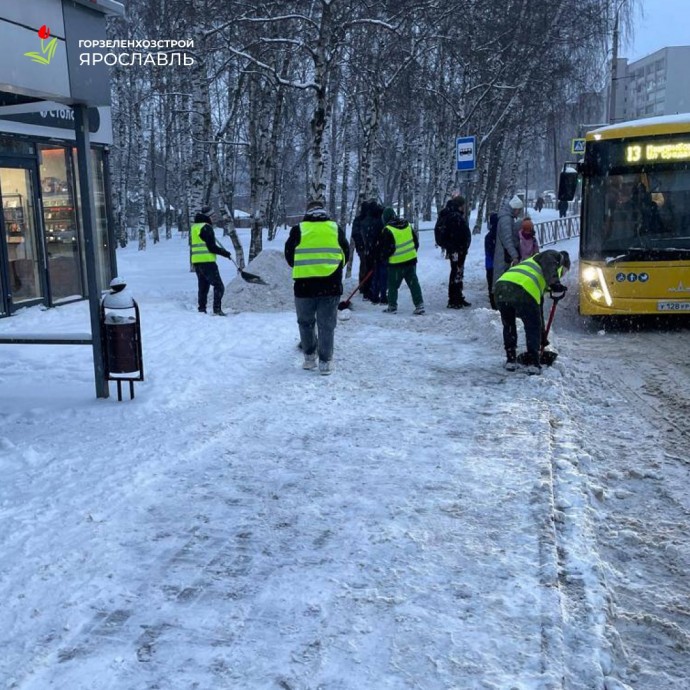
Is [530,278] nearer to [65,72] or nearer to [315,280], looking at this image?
[315,280]

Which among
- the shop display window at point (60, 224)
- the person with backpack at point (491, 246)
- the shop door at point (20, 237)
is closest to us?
the shop door at point (20, 237)

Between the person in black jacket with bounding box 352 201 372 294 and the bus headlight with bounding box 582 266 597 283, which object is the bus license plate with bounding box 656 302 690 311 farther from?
the person in black jacket with bounding box 352 201 372 294

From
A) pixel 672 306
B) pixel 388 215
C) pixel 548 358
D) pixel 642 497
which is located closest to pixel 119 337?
pixel 642 497

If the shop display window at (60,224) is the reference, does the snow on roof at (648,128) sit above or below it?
above

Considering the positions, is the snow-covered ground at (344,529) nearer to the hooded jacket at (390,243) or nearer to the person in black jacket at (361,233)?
the hooded jacket at (390,243)

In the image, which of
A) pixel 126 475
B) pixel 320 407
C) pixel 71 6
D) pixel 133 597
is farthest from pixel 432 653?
pixel 71 6

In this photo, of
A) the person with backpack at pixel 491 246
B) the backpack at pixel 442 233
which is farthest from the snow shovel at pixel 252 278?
the person with backpack at pixel 491 246

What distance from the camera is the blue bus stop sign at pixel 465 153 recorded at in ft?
55.9

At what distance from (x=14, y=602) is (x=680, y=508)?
382cm

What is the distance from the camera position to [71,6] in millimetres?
6434

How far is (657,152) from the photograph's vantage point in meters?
10.8

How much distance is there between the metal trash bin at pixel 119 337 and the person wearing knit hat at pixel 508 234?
6923mm

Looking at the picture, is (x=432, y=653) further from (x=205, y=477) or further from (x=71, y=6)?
Result: (x=71, y=6)

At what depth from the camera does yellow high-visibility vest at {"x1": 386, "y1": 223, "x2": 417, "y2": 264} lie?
1233 cm
